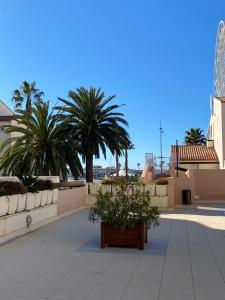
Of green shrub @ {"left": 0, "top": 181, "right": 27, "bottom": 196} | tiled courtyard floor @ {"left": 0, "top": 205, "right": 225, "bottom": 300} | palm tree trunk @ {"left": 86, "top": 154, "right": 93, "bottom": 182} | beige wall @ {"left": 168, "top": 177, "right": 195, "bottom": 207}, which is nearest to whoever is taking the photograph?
tiled courtyard floor @ {"left": 0, "top": 205, "right": 225, "bottom": 300}

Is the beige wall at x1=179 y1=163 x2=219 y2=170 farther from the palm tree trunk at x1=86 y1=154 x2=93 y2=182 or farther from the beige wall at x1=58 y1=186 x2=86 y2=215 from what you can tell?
the beige wall at x1=58 y1=186 x2=86 y2=215

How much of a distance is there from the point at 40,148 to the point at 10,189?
14.7 m

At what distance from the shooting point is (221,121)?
31.0 metres

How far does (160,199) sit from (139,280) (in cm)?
1302

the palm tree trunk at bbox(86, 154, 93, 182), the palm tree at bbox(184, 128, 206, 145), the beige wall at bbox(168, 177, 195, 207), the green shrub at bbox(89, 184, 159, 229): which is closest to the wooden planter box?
the green shrub at bbox(89, 184, 159, 229)

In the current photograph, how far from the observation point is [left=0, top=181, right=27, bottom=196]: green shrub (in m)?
9.56

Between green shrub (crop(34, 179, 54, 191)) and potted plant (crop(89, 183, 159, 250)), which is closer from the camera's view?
potted plant (crop(89, 183, 159, 250))

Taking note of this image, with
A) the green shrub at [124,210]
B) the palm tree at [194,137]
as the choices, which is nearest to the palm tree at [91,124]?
the green shrub at [124,210]

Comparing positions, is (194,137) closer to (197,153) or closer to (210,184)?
(197,153)

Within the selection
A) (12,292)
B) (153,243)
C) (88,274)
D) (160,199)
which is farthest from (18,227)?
(160,199)

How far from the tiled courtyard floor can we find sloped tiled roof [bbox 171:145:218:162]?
1013 inches

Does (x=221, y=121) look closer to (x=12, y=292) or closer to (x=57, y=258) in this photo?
(x=57, y=258)

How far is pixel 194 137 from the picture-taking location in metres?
76.4

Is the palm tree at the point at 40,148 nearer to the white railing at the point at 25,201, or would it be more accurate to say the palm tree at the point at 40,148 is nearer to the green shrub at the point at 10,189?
the white railing at the point at 25,201
